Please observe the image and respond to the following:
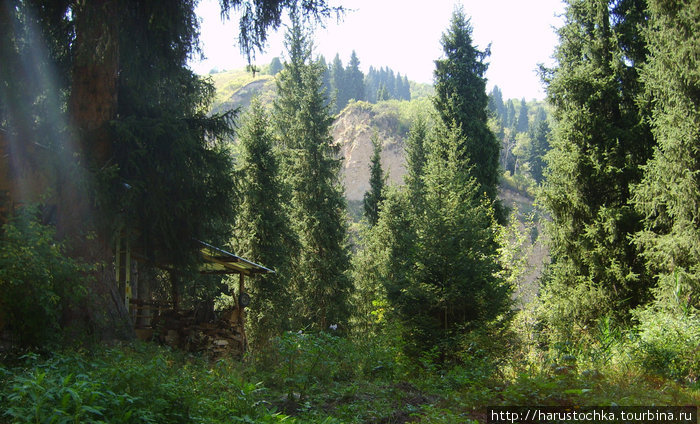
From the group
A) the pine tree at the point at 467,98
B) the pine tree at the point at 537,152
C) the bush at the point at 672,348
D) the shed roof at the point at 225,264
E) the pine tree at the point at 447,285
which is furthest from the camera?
the pine tree at the point at 537,152

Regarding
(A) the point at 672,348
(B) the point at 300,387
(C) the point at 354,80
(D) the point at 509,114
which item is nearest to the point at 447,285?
(A) the point at 672,348

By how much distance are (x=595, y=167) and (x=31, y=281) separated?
12.7m

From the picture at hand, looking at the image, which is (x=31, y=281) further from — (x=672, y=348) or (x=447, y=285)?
(x=672, y=348)

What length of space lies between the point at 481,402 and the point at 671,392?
2.30 m

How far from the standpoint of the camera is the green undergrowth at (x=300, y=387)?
3.89m

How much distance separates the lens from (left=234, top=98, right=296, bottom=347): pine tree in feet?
64.5

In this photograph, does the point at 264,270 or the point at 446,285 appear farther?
the point at 264,270

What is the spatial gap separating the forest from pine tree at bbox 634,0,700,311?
0.05 m

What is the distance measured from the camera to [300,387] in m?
7.27

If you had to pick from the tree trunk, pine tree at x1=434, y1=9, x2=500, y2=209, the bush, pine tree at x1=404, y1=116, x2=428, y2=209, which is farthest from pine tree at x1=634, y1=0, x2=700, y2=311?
pine tree at x1=404, y1=116, x2=428, y2=209

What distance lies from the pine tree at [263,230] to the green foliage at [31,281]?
12390 millimetres

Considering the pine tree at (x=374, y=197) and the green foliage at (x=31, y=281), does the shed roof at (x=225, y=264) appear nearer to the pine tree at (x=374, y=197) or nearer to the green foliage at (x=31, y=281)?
the green foliage at (x=31, y=281)

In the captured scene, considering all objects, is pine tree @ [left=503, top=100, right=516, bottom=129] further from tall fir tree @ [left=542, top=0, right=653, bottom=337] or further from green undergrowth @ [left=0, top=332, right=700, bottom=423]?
green undergrowth @ [left=0, top=332, right=700, bottom=423]

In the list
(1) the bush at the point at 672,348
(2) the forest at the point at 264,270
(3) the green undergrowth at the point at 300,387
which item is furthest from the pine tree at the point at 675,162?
(3) the green undergrowth at the point at 300,387
